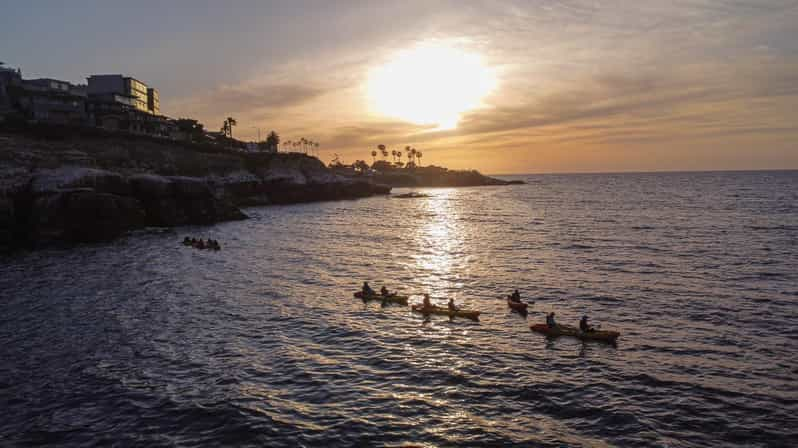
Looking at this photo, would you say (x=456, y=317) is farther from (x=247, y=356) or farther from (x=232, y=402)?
(x=232, y=402)

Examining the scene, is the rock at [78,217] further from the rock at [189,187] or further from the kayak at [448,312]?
the kayak at [448,312]

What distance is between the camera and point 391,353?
22.9m

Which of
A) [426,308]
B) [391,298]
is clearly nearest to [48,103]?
[391,298]

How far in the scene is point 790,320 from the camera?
2711 cm

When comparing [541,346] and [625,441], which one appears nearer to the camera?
[625,441]

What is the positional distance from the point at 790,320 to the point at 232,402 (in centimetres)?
3087

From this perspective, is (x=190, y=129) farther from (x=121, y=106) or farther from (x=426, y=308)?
(x=426, y=308)

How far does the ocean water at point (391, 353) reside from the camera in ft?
52.7

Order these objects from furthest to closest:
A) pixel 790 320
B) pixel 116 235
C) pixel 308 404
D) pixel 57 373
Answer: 1. pixel 116 235
2. pixel 790 320
3. pixel 57 373
4. pixel 308 404

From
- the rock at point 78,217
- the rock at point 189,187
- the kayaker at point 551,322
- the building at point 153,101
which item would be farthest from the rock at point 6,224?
the building at point 153,101

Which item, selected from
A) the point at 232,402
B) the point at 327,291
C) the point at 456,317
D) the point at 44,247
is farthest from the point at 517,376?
the point at 44,247

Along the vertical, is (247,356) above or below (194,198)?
below

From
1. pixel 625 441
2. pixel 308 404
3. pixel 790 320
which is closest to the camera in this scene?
pixel 625 441

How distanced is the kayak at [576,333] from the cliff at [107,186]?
2242 inches
